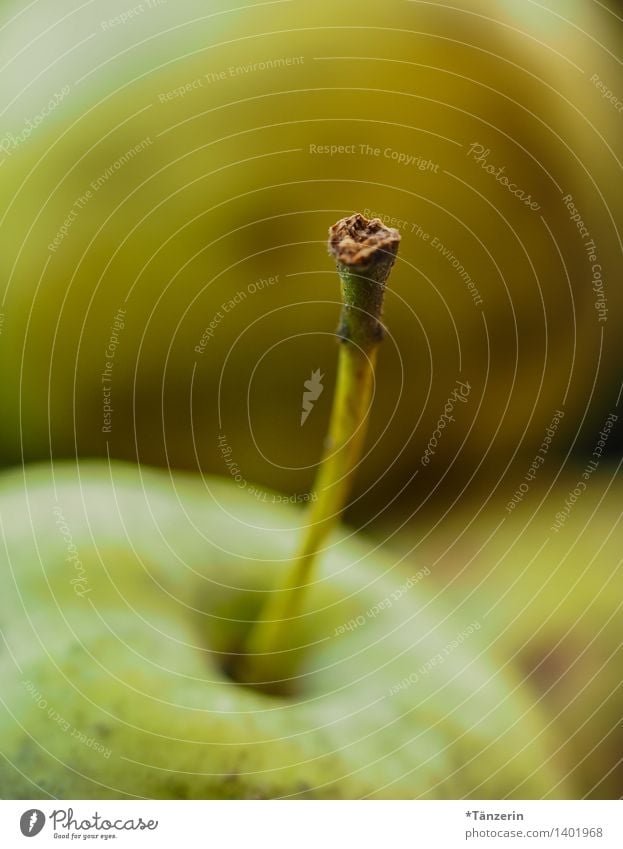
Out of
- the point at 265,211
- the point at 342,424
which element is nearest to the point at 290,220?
the point at 265,211

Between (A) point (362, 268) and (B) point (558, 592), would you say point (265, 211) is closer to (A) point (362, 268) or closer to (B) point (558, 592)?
(A) point (362, 268)

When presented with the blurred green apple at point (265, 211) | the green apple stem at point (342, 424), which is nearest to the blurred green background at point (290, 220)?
the blurred green apple at point (265, 211)

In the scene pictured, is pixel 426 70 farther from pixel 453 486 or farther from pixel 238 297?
pixel 453 486
